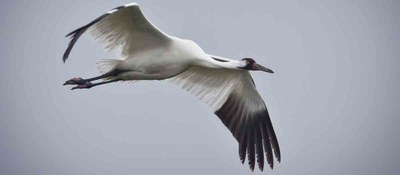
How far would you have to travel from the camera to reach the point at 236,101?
48.1 ft

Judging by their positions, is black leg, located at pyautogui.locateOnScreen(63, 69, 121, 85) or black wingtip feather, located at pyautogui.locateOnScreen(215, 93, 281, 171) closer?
black leg, located at pyautogui.locateOnScreen(63, 69, 121, 85)

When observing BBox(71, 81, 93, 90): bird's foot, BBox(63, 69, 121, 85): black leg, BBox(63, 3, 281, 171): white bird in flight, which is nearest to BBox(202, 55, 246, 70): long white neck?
BBox(63, 3, 281, 171): white bird in flight

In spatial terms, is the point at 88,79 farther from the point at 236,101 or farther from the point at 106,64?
the point at 236,101

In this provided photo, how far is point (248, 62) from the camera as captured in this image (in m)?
13.6

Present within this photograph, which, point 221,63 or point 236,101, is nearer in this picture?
point 221,63

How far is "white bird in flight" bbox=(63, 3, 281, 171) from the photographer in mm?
13133

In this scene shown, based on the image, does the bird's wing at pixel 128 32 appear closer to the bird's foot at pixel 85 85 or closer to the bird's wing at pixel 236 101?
the bird's foot at pixel 85 85

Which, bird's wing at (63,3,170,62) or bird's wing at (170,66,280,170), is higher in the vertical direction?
bird's wing at (63,3,170,62)

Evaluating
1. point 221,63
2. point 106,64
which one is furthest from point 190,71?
point 106,64

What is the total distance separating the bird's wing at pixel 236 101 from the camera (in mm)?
14411

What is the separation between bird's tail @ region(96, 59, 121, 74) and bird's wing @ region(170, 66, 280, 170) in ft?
4.73

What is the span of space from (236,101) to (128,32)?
2474 mm

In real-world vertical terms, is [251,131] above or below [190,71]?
below

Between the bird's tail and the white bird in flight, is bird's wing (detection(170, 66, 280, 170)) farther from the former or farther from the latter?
the bird's tail
